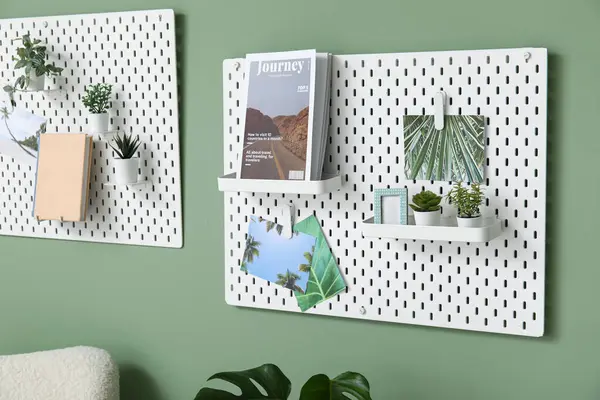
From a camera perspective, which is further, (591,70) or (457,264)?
(457,264)

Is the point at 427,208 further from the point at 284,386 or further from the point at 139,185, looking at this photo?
the point at 139,185

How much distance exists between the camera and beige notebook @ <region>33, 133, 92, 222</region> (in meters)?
1.83

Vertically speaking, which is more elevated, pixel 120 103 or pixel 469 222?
pixel 120 103

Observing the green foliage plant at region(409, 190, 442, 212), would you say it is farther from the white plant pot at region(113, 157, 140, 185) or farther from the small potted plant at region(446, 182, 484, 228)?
the white plant pot at region(113, 157, 140, 185)

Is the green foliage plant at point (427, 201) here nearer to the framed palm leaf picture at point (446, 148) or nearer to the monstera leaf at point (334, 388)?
the framed palm leaf picture at point (446, 148)

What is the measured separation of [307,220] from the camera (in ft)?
5.38

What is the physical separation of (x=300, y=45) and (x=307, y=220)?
0.39 meters

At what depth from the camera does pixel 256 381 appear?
150 cm

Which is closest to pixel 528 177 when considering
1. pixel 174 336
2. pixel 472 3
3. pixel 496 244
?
pixel 496 244

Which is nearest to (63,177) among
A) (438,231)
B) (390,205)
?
(390,205)

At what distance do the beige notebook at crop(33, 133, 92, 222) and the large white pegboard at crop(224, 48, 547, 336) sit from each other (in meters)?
0.39

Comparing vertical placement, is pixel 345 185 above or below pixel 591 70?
below

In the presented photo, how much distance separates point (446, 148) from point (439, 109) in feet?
0.26

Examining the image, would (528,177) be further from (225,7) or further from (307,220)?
(225,7)
